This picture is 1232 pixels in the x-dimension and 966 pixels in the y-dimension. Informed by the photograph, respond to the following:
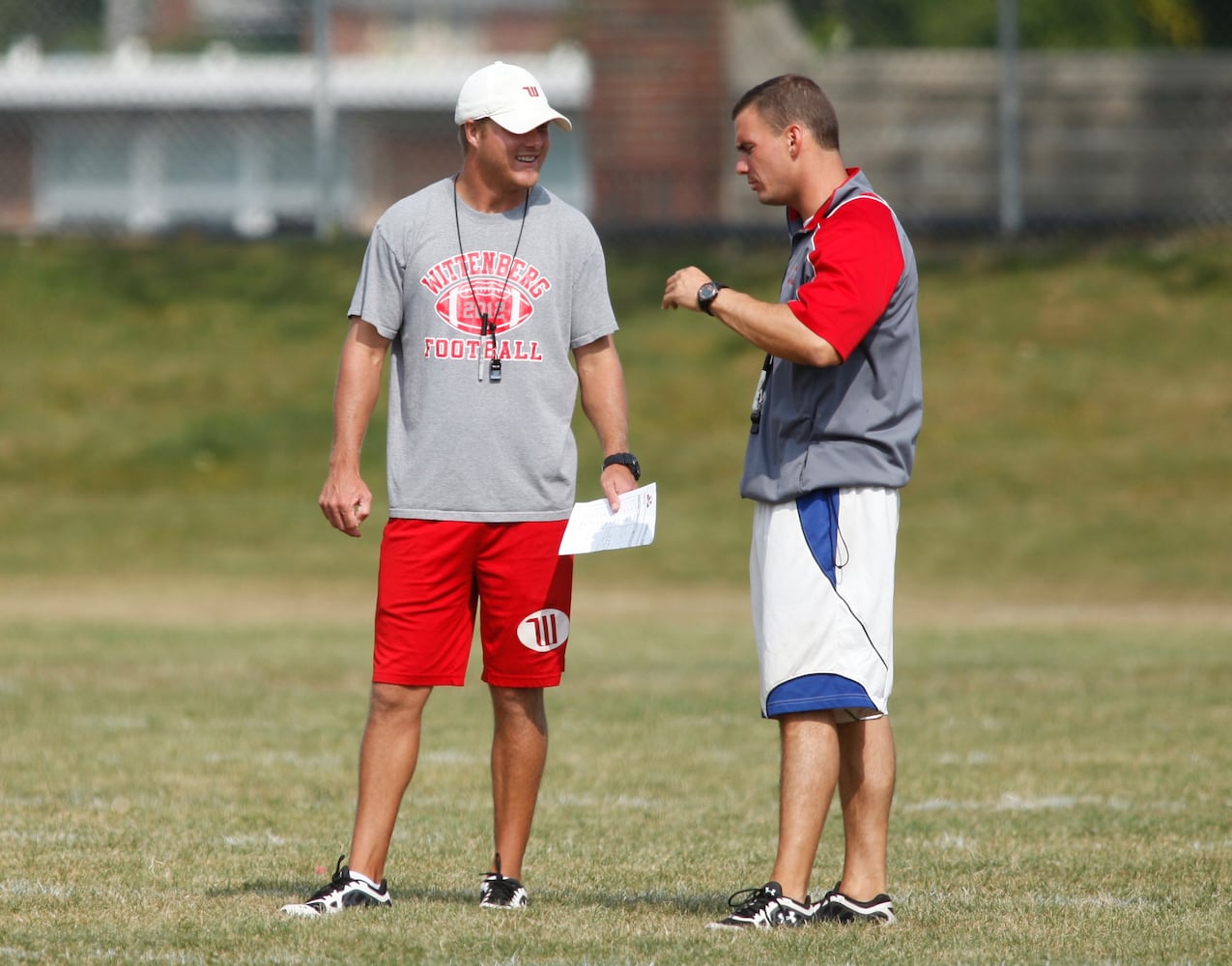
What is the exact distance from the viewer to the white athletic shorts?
5.12m

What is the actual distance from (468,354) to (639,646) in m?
7.21

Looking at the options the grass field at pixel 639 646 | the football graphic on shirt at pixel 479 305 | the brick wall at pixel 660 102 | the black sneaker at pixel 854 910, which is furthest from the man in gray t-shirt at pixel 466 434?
the brick wall at pixel 660 102

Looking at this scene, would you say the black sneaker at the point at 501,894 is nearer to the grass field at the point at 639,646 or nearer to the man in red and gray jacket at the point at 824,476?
the grass field at the point at 639,646

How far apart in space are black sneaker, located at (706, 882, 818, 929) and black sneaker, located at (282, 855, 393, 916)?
890 mm

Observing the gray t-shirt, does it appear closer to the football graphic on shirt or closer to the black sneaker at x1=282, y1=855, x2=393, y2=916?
the football graphic on shirt

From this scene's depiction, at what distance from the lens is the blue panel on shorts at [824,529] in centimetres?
515

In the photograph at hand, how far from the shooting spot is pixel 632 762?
8211 millimetres

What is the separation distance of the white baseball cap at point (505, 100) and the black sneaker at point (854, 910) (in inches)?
84.2

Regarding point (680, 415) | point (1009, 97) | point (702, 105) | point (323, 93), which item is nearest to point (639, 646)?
point (680, 415)

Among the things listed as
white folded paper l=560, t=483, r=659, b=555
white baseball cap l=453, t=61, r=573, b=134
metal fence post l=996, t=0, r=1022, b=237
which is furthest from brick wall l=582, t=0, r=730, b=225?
white folded paper l=560, t=483, r=659, b=555

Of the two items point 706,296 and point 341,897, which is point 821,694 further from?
point 341,897

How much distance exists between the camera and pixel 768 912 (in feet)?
16.6

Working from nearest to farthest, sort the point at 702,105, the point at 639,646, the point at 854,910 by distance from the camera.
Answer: the point at 854,910
the point at 639,646
the point at 702,105

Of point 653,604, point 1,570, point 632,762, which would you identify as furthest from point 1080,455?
point 632,762
